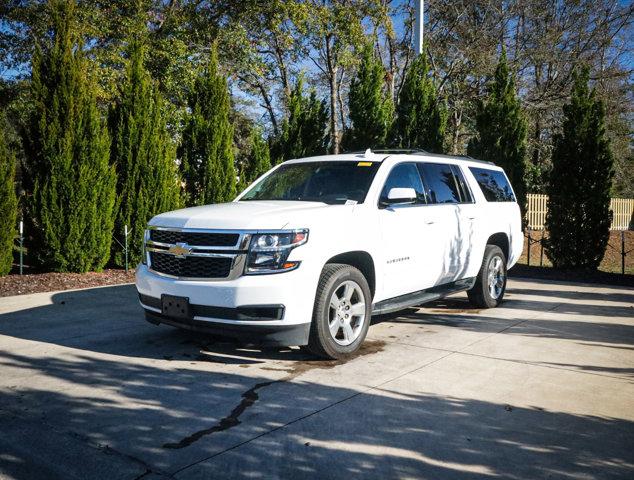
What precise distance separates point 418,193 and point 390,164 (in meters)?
0.56

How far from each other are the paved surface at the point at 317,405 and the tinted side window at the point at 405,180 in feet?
5.33

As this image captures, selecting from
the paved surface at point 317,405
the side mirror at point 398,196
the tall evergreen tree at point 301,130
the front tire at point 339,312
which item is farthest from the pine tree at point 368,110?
the front tire at point 339,312

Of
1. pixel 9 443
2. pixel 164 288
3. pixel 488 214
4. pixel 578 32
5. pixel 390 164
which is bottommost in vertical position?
pixel 9 443

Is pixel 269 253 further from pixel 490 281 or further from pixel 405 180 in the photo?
pixel 490 281

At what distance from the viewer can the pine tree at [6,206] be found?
9.71 meters

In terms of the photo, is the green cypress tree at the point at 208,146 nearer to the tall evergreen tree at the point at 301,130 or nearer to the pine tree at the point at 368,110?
the tall evergreen tree at the point at 301,130

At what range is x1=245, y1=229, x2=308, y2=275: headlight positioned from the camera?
4.69 meters

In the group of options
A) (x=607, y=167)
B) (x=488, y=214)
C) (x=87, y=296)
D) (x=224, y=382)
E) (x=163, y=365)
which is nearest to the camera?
(x=224, y=382)

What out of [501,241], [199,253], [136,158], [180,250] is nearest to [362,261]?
[199,253]

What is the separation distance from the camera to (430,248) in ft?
20.6

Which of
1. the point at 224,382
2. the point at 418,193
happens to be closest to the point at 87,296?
the point at 224,382

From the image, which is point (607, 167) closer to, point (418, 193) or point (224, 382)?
point (418, 193)

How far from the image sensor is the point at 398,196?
5.58 metres

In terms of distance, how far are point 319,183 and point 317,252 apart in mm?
1503
